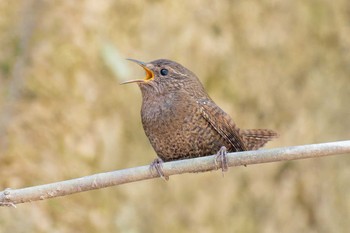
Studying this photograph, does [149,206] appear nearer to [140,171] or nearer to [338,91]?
[338,91]

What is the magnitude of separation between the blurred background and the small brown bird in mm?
1810

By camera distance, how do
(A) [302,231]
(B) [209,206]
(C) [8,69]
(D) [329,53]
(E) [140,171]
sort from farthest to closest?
(D) [329,53] < (A) [302,231] < (B) [209,206] < (C) [8,69] < (E) [140,171]

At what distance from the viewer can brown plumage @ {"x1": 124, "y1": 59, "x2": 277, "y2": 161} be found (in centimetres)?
493

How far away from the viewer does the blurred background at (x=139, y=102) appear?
23.8ft

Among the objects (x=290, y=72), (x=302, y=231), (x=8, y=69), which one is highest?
(x=8, y=69)

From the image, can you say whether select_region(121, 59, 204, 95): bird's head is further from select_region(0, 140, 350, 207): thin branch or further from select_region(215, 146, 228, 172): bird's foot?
select_region(0, 140, 350, 207): thin branch

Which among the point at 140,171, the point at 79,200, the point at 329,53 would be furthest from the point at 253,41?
the point at 140,171

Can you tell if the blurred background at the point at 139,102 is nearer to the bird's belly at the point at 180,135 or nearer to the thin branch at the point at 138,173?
the bird's belly at the point at 180,135

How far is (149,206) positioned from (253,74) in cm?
203

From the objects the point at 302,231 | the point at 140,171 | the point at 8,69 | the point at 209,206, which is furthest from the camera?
the point at 302,231

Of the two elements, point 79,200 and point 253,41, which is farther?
point 253,41

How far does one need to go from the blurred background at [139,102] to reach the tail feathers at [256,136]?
1998 mm

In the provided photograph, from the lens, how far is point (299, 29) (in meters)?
9.95

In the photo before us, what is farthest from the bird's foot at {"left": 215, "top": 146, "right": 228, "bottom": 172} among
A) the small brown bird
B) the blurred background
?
the blurred background
